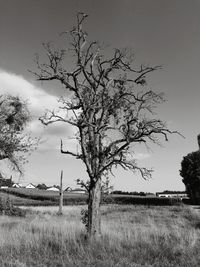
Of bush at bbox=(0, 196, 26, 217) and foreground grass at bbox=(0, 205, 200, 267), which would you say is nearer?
foreground grass at bbox=(0, 205, 200, 267)

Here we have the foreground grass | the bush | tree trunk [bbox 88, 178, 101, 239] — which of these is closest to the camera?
the foreground grass

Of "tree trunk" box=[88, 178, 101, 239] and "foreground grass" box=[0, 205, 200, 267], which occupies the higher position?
"tree trunk" box=[88, 178, 101, 239]

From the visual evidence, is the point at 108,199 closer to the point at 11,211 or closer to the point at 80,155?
the point at 80,155

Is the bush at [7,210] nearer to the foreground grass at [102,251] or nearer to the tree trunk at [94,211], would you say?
the foreground grass at [102,251]

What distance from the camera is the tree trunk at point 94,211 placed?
38.8ft

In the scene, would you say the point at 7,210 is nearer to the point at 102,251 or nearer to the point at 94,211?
the point at 94,211

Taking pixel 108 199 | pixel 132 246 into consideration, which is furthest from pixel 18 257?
pixel 108 199

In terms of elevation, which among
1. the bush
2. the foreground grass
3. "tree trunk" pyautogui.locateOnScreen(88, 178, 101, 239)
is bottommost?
the foreground grass

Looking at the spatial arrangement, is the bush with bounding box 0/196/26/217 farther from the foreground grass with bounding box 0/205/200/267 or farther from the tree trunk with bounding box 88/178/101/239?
the tree trunk with bounding box 88/178/101/239

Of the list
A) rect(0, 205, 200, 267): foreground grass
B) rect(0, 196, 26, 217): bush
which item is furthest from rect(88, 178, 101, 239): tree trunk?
rect(0, 196, 26, 217): bush

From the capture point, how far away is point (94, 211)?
39.8ft

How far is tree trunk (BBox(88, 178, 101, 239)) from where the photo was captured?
11.8 metres

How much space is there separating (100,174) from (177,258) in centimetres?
440

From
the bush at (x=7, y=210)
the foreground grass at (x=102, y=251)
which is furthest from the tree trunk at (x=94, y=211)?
the bush at (x=7, y=210)
